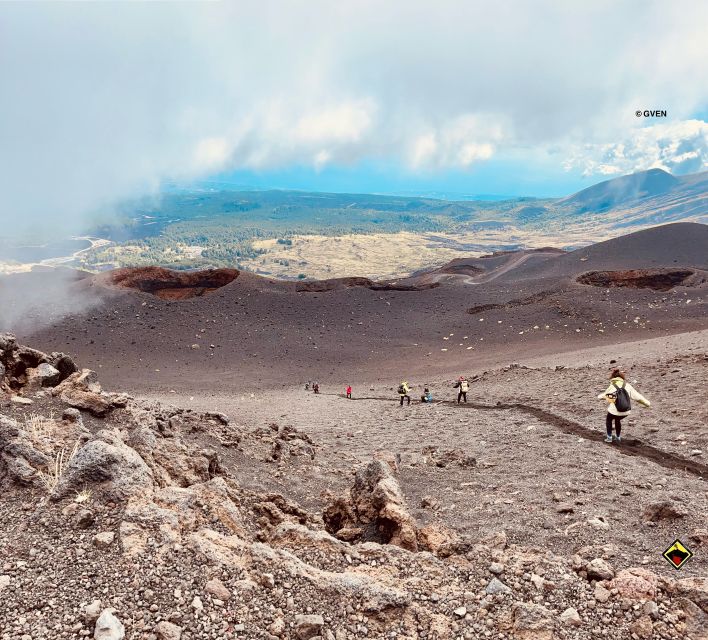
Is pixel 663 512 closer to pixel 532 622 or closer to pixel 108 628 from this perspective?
pixel 532 622

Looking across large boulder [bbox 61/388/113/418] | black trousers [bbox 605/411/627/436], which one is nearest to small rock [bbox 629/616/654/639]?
black trousers [bbox 605/411/627/436]

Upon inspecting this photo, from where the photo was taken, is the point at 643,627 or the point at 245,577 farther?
the point at 245,577

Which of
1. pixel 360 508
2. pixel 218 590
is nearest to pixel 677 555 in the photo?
pixel 360 508

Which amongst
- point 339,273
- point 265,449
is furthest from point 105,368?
point 339,273

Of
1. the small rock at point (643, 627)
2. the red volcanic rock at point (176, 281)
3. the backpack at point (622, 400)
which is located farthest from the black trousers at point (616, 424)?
the red volcanic rock at point (176, 281)

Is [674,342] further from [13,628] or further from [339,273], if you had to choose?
[339,273]

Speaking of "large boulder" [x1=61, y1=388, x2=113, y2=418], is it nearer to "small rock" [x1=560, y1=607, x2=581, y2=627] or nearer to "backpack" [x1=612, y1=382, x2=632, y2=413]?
"small rock" [x1=560, y1=607, x2=581, y2=627]
